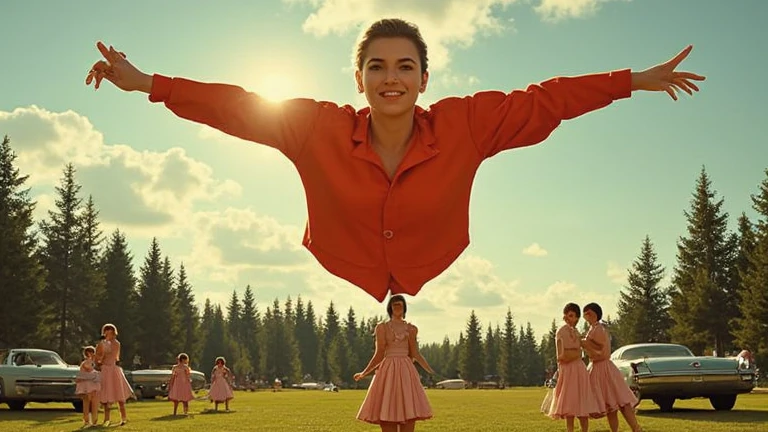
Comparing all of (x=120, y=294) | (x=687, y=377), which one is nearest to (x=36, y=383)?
(x=687, y=377)

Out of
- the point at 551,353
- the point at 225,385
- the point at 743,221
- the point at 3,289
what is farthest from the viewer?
the point at 551,353

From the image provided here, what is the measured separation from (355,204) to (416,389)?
6.32 m

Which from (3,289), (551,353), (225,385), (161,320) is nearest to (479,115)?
(225,385)

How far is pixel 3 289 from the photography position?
4656 cm

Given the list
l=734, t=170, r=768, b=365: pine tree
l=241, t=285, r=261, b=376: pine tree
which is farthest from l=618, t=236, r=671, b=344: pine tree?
l=241, t=285, r=261, b=376: pine tree

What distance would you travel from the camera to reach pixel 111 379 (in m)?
20.7

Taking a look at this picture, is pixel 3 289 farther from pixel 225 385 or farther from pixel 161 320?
pixel 161 320

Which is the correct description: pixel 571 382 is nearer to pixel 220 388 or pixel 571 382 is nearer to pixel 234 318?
pixel 220 388

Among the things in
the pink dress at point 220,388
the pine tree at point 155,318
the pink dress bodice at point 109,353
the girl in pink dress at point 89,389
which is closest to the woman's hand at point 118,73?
the pink dress bodice at point 109,353

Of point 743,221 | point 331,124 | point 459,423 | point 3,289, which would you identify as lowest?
point 459,423

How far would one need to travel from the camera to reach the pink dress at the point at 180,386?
2642cm

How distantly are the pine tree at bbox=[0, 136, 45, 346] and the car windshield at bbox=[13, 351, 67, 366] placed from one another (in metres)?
21.2

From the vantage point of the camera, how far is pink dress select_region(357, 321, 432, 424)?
980cm

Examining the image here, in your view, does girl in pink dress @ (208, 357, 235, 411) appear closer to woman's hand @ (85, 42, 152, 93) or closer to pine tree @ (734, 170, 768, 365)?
woman's hand @ (85, 42, 152, 93)
